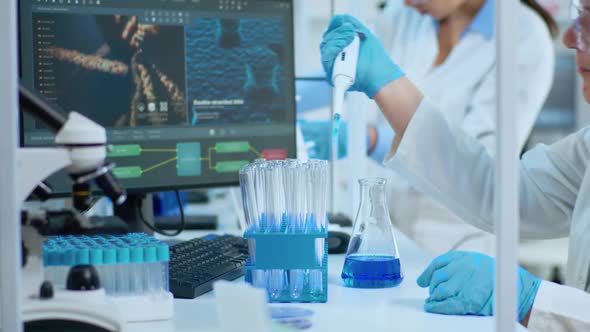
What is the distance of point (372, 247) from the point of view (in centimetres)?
112

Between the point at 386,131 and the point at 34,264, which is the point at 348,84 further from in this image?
the point at 386,131

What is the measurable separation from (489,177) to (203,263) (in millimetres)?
687

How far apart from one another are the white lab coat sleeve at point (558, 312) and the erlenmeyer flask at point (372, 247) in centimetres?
24

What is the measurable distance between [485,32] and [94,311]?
1.99 meters

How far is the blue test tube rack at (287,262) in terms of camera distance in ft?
3.22

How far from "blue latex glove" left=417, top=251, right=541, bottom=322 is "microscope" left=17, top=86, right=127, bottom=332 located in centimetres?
45

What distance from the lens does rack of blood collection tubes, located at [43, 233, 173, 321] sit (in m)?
0.86

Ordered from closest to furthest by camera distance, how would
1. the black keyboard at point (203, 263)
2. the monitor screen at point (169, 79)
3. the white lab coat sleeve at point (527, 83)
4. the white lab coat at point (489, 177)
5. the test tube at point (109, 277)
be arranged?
the test tube at point (109, 277)
the black keyboard at point (203, 263)
the monitor screen at point (169, 79)
the white lab coat at point (489, 177)
the white lab coat sleeve at point (527, 83)

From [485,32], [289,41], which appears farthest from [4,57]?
[485,32]

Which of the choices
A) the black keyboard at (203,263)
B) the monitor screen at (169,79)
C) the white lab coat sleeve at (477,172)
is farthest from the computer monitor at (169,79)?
the white lab coat sleeve at (477,172)

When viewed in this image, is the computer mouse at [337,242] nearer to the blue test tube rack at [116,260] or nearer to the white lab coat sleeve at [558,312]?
the white lab coat sleeve at [558,312]

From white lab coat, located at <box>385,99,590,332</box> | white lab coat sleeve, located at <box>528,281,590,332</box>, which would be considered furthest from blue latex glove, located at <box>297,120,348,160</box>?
white lab coat sleeve, located at <box>528,281,590,332</box>

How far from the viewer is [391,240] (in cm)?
113

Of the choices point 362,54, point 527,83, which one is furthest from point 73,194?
point 527,83
